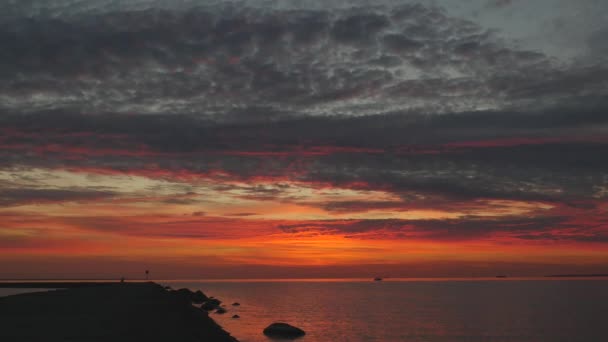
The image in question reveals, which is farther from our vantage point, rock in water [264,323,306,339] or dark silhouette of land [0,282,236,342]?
rock in water [264,323,306,339]

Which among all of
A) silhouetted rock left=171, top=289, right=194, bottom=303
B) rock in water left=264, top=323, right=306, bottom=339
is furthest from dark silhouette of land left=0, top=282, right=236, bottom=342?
silhouetted rock left=171, top=289, right=194, bottom=303

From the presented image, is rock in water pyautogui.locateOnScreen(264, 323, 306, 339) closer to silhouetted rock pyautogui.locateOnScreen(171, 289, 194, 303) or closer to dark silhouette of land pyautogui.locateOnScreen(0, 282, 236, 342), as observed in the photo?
dark silhouette of land pyautogui.locateOnScreen(0, 282, 236, 342)

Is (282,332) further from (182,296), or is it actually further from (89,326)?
(182,296)

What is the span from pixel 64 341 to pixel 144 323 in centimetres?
1214

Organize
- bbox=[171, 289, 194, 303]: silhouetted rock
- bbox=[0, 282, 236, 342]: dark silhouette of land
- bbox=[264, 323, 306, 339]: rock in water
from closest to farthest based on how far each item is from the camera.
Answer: bbox=[0, 282, 236, 342]: dark silhouette of land, bbox=[264, 323, 306, 339]: rock in water, bbox=[171, 289, 194, 303]: silhouetted rock

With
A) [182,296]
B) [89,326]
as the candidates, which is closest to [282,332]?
[89,326]

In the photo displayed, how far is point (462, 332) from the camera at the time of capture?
6128 centimetres

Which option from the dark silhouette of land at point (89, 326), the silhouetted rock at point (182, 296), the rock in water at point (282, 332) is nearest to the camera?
the dark silhouette of land at point (89, 326)

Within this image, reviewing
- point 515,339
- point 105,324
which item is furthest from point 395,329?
point 105,324

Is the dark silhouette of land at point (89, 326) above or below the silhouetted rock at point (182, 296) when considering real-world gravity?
below

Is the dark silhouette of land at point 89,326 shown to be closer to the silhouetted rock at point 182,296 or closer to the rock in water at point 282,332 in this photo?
the rock in water at point 282,332

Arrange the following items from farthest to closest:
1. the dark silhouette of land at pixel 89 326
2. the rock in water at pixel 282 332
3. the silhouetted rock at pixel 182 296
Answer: the silhouetted rock at pixel 182 296 → the rock in water at pixel 282 332 → the dark silhouette of land at pixel 89 326

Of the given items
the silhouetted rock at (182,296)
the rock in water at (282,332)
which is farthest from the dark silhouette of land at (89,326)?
the silhouetted rock at (182,296)

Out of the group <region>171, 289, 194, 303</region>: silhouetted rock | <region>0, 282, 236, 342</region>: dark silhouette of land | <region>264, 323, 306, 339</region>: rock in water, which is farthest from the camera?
<region>171, 289, 194, 303</region>: silhouetted rock
